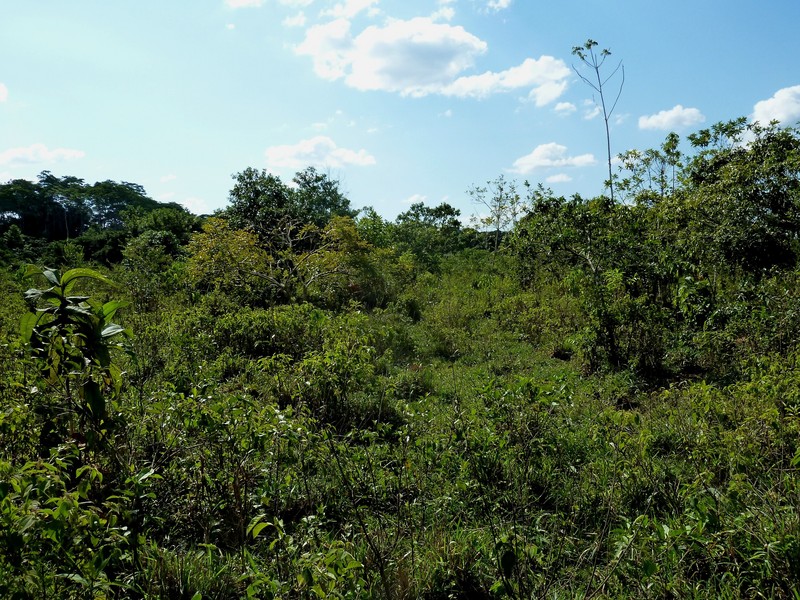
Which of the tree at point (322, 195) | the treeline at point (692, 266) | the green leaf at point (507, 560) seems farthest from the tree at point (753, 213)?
the tree at point (322, 195)

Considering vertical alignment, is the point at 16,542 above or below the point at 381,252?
below

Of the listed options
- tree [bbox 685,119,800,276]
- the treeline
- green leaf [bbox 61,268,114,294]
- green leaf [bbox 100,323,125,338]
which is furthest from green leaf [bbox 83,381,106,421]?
tree [bbox 685,119,800,276]

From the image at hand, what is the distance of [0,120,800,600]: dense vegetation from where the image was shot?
7.02 ft

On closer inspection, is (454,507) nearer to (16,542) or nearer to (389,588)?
(389,588)

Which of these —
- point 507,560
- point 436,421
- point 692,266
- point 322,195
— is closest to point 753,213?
point 692,266

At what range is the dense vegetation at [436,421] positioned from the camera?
7.02 ft

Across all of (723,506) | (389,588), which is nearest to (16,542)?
(389,588)

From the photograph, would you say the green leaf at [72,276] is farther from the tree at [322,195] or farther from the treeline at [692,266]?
the tree at [322,195]

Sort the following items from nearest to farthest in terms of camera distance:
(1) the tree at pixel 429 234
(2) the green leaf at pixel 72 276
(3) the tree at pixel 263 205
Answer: (2) the green leaf at pixel 72 276, (3) the tree at pixel 263 205, (1) the tree at pixel 429 234

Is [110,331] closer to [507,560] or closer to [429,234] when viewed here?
[507,560]

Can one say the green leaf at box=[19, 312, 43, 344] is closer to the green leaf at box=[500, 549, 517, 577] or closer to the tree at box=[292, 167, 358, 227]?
the green leaf at box=[500, 549, 517, 577]

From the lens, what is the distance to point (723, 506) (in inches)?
106

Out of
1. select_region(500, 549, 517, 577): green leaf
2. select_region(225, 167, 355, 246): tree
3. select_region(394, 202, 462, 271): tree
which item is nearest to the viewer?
select_region(500, 549, 517, 577): green leaf

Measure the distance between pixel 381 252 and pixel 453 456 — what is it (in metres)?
9.18
